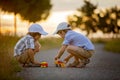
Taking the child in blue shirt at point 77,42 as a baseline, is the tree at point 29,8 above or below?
above

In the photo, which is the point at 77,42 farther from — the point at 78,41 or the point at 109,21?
the point at 109,21

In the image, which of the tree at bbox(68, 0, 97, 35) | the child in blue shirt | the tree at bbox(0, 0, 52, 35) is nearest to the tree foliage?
the tree at bbox(68, 0, 97, 35)

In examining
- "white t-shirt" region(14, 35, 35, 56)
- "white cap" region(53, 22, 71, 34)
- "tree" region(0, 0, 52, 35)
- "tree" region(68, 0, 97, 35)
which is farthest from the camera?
"tree" region(68, 0, 97, 35)

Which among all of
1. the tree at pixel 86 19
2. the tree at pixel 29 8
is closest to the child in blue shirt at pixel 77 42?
the tree at pixel 29 8

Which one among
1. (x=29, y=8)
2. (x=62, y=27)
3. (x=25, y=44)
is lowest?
(x=25, y=44)

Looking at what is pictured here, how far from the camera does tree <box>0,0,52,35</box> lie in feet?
113

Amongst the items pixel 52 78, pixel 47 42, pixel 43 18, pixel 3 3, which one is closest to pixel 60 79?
pixel 52 78

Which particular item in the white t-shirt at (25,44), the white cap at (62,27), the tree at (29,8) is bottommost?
the white t-shirt at (25,44)

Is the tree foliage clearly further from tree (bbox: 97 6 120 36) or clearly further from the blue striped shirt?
the blue striped shirt

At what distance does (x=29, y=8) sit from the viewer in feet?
123

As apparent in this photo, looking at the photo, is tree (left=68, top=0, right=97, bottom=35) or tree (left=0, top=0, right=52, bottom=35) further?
tree (left=68, top=0, right=97, bottom=35)

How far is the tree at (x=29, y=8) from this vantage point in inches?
1361

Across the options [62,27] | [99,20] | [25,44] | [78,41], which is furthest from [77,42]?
[99,20]

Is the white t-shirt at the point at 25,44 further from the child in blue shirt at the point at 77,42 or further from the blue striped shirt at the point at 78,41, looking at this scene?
the blue striped shirt at the point at 78,41
